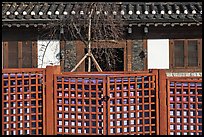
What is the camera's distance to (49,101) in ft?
19.2

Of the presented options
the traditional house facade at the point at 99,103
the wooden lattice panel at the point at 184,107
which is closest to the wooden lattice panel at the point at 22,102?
the traditional house facade at the point at 99,103

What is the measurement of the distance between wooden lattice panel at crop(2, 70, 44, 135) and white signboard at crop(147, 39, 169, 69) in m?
5.58

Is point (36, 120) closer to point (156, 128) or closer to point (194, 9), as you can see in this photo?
point (156, 128)

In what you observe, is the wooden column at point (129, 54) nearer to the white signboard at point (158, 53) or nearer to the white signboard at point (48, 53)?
the white signboard at point (158, 53)

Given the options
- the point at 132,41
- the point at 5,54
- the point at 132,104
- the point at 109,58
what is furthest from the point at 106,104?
the point at 5,54

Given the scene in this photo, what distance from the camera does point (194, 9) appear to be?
33.8 ft

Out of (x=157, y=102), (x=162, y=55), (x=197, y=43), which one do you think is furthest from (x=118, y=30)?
(x=157, y=102)

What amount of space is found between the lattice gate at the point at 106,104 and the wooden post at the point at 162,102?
0.08 meters

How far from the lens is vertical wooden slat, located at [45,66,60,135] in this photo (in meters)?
5.83

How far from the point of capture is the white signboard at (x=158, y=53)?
10906 mm

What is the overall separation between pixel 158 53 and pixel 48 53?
10.2 ft

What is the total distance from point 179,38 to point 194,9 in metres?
0.98

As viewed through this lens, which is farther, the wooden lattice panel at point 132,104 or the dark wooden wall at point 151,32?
the dark wooden wall at point 151,32

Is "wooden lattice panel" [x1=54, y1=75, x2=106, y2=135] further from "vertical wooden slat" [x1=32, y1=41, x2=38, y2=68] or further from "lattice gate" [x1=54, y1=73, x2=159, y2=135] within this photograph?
"vertical wooden slat" [x1=32, y1=41, x2=38, y2=68]
